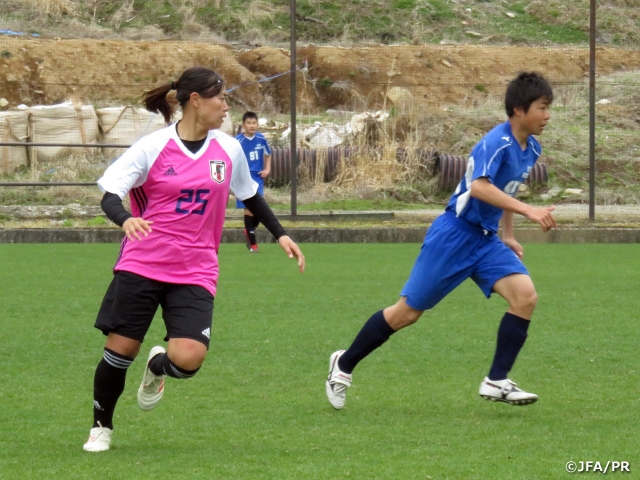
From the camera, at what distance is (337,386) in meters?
6.04

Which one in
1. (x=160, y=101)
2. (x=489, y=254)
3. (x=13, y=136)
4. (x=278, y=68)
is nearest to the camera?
(x=160, y=101)

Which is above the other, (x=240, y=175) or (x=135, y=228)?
(x=240, y=175)

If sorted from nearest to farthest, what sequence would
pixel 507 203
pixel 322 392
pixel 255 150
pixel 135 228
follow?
pixel 135 228, pixel 507 203, pixel 322 392, pixel 255 150

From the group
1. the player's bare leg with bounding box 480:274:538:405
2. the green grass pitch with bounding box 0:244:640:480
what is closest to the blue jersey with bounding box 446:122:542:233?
the player's bare leg with bounding box 480:274:538:405

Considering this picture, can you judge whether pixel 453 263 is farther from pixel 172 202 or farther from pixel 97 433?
pixel 97 433

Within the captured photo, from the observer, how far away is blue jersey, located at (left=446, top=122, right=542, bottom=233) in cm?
592

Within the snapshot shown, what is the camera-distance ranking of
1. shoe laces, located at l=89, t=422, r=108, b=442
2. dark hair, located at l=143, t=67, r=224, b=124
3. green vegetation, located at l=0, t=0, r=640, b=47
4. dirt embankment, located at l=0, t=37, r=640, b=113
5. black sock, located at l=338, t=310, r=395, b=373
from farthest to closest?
green vegetation, located at l=0, t=0, r=640, b=47
dirt embankment, located at l=0, t=37, r=640, b=113
black sock, located at l=338, t=310, r=395, b=373
dark hair, located at l=143, t=67, r=224, b=124
shoe laces, located at l=89, t=422, r=108, b=442

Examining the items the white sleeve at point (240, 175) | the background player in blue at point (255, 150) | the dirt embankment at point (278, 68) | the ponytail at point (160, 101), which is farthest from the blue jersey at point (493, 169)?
the dirt embankment at point (278, 68)

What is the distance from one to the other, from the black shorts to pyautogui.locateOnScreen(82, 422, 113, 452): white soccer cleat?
42 cm

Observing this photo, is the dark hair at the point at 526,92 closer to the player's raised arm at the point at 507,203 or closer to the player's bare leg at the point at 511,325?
the player's raised arm at the point at 507,203

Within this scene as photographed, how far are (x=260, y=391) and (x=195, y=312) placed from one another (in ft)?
4.63

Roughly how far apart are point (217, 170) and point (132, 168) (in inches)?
14.9

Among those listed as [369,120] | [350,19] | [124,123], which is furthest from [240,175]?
[350,19]

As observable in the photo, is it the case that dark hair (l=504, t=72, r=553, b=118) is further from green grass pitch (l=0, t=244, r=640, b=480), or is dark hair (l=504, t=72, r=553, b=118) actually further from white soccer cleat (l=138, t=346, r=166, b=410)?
white soccer cleat (l=138, t=346, r=166, b=410)
